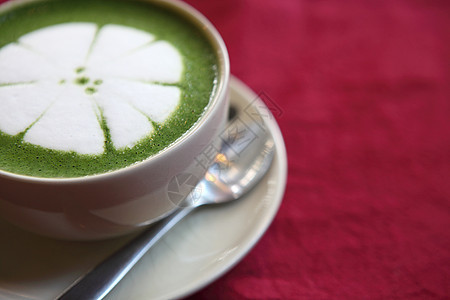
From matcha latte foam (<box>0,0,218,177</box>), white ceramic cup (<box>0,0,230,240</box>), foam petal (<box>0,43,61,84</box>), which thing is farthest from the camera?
foam petal (<box>0,43,61,84</box>)

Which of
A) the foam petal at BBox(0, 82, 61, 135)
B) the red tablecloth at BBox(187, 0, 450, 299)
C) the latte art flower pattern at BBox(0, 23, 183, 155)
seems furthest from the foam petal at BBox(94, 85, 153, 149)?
the red tablecloth at BBox(187, 0, 450, 299)

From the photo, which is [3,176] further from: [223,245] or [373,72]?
[373,72]

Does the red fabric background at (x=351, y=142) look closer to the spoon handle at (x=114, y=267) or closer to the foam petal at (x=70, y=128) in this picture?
the spoon handle at (x=114, y=267)

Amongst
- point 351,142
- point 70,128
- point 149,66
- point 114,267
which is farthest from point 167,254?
point 351,142

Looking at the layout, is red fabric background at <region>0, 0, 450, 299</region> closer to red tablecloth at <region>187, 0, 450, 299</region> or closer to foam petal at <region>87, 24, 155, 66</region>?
red tablecloth at <region>187, 0, 450, 299</region>

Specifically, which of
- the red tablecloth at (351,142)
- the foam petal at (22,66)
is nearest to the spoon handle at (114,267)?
the red tablecloth at (351,142)

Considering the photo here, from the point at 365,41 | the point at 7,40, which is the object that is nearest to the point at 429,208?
the point at 365,41
